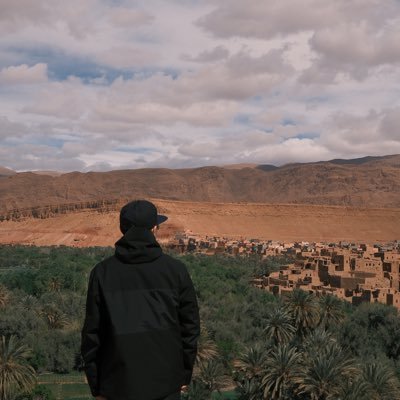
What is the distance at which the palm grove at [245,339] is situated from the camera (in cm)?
1623

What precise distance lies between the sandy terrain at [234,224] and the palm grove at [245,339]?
29342 mm

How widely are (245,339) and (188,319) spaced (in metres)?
24.8

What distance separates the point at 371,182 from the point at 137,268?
122m

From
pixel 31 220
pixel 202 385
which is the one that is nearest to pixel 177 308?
pixel 202 385

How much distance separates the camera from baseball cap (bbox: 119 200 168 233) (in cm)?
331

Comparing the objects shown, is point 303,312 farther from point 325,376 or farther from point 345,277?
point 345,277

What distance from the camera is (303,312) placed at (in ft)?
76.7

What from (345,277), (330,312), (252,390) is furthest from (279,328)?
(345,277)

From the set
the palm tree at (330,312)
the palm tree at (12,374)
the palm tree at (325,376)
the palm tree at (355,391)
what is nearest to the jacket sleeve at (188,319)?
the palm tree at (355,391)

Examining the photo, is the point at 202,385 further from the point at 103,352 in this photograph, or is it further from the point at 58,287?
the point at 58,287

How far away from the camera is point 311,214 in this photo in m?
85.9

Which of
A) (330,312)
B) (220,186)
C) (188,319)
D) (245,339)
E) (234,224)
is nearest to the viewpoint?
(188,319)

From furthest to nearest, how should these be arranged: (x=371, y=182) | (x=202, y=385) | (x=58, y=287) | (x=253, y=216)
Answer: (x=371, y=182) < (x=253, y=216) < (x=58, y=287) < (x=202, y=385)

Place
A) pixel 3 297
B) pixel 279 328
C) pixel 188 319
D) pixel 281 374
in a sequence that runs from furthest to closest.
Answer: pixel 3 297 < pixel 279 328 < pixel 281 374 < pixel 188 319
